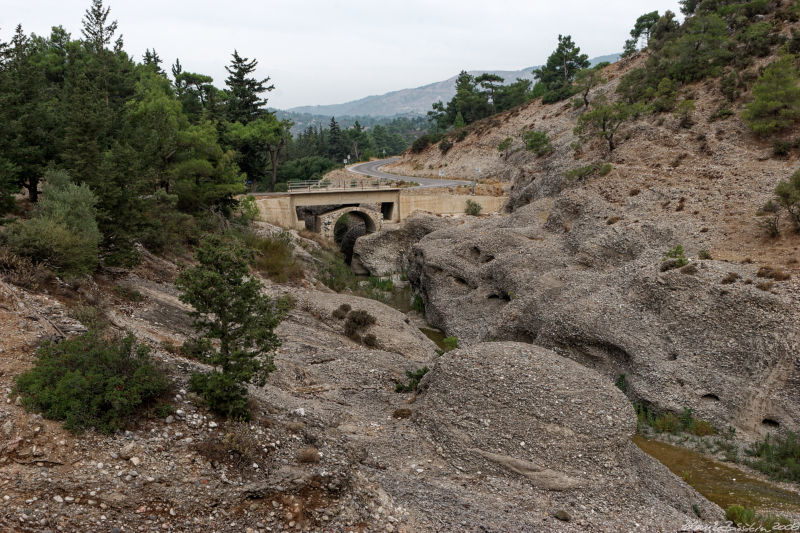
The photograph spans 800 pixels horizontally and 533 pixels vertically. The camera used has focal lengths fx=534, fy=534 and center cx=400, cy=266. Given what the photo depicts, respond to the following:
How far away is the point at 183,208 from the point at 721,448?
1529 inches

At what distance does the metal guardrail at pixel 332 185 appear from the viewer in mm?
60562

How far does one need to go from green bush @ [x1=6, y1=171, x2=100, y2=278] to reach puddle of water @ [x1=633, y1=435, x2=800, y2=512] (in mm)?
25710

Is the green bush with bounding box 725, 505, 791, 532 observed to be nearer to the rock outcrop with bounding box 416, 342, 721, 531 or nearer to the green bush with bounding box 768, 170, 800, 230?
the rock outcrop with bounding box 416, 342, 721, 531

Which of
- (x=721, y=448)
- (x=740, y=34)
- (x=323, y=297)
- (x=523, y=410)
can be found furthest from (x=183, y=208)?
(x=740, y=34)

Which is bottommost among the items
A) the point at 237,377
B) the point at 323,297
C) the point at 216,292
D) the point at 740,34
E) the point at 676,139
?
the point at 323,297

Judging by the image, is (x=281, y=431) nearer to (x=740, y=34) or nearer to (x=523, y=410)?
A: (x=523, y=410)

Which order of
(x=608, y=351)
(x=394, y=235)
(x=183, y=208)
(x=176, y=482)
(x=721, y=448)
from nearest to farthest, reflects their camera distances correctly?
(x=176, y=482) → (x=721, y=448) → (x=608, y=351) → (x=183, y=208) → (x=394, y=235)

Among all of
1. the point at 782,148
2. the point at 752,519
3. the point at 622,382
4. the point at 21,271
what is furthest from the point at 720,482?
the point at 782,148

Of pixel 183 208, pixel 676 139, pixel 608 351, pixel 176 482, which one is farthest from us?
pixel 676 139

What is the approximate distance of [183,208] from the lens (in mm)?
42500

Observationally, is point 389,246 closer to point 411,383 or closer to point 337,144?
point 411,383

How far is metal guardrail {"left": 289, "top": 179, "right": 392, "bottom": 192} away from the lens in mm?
60562

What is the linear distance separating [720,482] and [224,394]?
19.3 m

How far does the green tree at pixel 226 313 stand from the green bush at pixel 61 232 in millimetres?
9386
